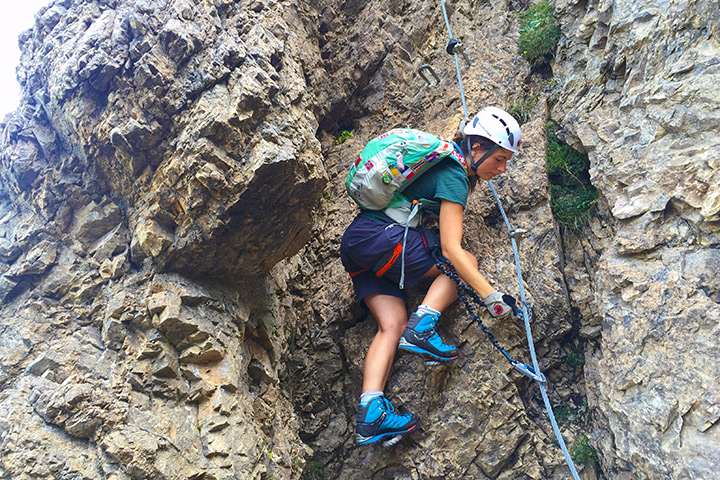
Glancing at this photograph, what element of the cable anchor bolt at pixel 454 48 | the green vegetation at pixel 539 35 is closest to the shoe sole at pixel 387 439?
the cable anchor bolt at pixel 454 48

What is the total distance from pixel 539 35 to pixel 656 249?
3420mm

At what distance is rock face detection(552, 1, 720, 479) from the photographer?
3.11m

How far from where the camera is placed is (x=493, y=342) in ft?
12.7

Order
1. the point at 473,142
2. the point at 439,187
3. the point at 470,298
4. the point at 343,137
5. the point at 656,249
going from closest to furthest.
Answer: the point at 656,249, the point at 439,187, the point at 470,298, the point at 473,142, the point at 343,137

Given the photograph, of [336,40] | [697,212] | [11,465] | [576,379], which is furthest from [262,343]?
[336,40]

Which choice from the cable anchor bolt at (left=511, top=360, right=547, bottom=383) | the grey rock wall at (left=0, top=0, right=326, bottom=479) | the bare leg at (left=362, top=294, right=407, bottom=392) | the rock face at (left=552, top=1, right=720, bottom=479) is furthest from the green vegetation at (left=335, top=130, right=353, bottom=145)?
the cable anchor bolt at (left=511, top=360, right=547, bottom=383)

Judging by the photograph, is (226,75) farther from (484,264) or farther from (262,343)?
(484,264)

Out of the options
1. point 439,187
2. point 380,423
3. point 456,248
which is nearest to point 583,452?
point 380,423

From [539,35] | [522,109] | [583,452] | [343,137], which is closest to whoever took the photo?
[583,452]

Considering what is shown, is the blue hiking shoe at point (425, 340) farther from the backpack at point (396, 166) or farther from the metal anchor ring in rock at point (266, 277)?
the backpack at point (396, 166)

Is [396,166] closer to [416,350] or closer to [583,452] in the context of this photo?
[416,350]

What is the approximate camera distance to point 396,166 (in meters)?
3.99

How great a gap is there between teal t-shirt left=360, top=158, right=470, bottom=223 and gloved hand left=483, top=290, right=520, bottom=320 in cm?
85

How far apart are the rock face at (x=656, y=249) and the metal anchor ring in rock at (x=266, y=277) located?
0.06 feet
